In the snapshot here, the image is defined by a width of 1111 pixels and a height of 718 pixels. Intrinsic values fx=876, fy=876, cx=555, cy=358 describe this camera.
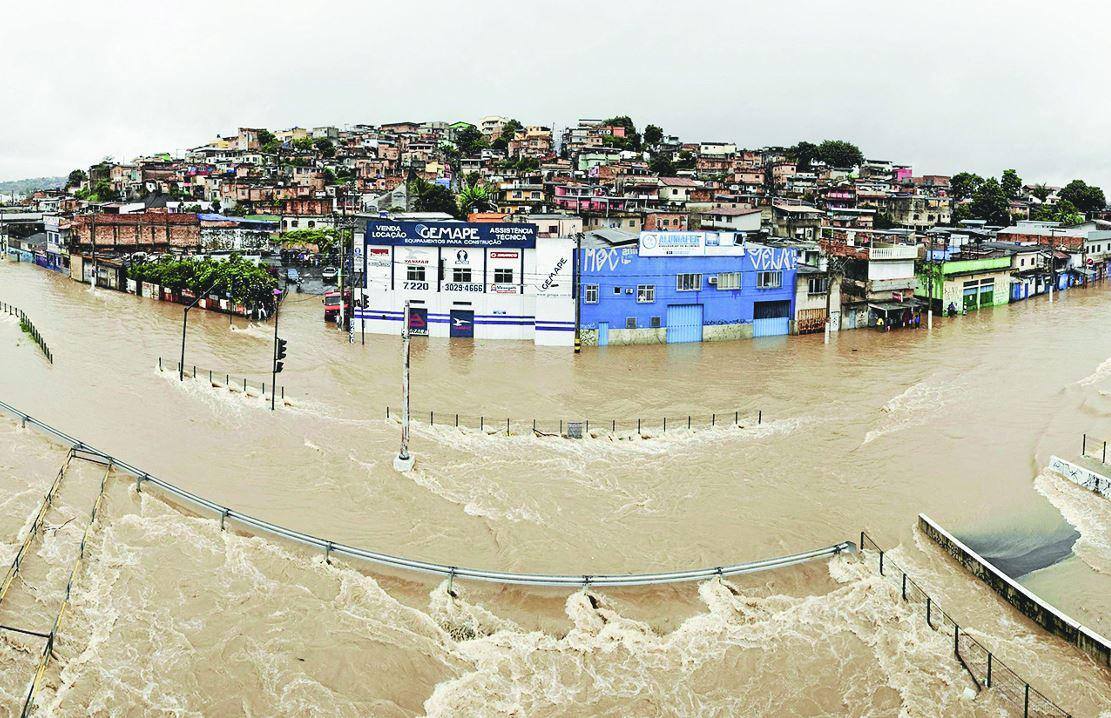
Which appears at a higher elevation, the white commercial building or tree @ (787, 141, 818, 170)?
tree @ (787, 141, 818, 170)

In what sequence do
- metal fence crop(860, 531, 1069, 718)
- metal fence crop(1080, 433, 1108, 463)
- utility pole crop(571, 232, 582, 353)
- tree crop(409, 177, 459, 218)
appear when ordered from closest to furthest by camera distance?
metal fence crop(860, 531, 1069, 718) → metal fence crop(1080, 433, 1108, 463) → utility pole crop(571, 232, 582, 353) → tree crop(409, 177, 459, 218)

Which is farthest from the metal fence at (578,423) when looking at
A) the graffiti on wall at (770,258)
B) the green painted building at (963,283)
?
the green painted building at (963,283)

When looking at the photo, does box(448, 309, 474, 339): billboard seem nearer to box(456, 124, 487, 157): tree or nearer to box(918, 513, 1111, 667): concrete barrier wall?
box(918, 513, 1111, 667): concrete barrier wall

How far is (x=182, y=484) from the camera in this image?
60.2 ft

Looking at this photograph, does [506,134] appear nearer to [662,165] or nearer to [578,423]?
[662,165]

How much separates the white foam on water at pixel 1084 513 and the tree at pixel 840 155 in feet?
300

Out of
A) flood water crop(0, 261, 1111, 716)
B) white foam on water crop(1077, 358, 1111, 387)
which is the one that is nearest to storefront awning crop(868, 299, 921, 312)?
white foam on water crop(1077, 358, 1111, 387)

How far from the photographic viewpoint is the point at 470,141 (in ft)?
376

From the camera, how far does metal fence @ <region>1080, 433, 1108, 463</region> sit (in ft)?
69.6

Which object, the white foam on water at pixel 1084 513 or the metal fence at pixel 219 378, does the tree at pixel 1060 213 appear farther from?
the metal fence at pixel 219 378

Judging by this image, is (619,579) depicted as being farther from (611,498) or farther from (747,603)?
(611,498)

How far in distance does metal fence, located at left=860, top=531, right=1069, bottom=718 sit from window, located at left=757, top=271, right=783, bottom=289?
23803mm

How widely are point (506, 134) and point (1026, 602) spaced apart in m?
109

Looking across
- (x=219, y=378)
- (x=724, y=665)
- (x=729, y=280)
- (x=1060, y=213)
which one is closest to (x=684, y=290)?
(x=729, y=280)
